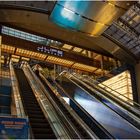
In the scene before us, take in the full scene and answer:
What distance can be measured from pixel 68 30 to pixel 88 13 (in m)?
4.74

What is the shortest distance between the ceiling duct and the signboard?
4.19 metres

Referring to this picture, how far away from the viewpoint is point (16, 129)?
4215 mm

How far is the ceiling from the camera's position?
409 inches

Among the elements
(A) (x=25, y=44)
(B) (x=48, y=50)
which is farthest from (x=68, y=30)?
(A) (x=25, y=44)

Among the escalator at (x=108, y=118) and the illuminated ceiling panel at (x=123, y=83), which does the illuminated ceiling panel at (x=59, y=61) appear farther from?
the escalator at (x=108, y=118)

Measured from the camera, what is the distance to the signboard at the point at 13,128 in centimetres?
413

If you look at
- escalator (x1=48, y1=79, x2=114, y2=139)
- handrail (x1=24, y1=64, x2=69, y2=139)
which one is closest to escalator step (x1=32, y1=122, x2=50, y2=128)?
handrail (x1=24, y1=64, x2=69, y2=139)

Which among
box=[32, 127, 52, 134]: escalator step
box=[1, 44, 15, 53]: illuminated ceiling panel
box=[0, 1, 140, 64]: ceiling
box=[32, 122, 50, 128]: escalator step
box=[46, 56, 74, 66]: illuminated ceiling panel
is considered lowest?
box=[32, 127, 52, 134]: escalator step

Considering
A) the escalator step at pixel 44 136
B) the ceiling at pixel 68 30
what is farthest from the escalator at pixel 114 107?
the ceiling at pixel 68 30

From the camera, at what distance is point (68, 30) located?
12.4 metres

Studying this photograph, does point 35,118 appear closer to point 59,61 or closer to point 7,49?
point 7,49

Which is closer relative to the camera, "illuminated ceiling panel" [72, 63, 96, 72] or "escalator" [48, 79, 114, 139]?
"escalator" [48, 79, 114, 139]

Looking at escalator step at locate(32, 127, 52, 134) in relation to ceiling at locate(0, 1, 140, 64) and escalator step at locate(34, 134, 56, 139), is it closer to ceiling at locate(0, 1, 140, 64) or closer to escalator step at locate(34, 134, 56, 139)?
escalator step at locate(34, 134, 56, 139)

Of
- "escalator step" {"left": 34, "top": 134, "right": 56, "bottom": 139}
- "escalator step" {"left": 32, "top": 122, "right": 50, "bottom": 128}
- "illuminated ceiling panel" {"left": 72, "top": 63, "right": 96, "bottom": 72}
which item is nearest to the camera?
"escalator step" {"left": 34, "top": 134, "right": 56, "bottom": 139}
